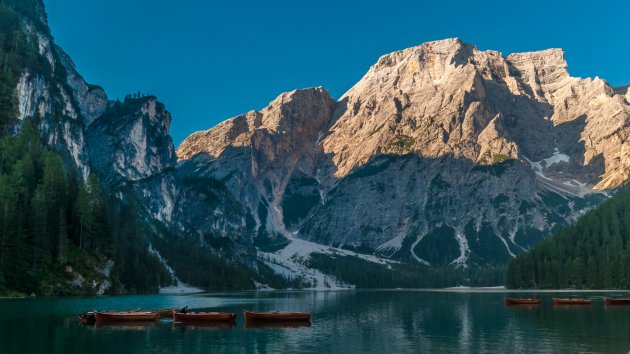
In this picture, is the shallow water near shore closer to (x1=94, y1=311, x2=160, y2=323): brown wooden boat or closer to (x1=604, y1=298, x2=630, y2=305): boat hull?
(x1=94, y1=311, x2=160, y2=323): brown wooden boat

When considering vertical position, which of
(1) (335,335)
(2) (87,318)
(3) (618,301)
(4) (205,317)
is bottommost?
(1) (335,335)

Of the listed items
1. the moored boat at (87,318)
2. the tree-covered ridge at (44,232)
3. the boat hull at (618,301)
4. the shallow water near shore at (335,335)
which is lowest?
the shallow water near shore at (335,335)

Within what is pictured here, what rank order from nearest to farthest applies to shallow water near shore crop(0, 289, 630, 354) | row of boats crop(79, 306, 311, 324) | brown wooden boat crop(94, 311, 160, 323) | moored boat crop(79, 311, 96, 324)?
shallow water near shore crop(0, 289, 630, 354), moored boat crop(79, 311, 96, 324), brown wooden boat crop(94, 311, 160, 323), row of boats crop(79, 306, 311, 324)

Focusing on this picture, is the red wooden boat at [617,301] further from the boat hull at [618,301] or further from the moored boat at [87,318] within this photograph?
the moored boat at [87,318]

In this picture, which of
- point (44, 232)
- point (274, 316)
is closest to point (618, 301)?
point (274, 316)

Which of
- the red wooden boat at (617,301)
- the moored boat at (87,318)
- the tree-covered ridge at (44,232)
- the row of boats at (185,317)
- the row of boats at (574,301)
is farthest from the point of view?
the tree-covered ridge at (44,232)

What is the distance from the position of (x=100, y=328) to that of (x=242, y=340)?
26.2 meters

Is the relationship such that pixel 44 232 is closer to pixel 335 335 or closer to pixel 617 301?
pixel 335 335

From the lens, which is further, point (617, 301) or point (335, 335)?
point (617, 301)

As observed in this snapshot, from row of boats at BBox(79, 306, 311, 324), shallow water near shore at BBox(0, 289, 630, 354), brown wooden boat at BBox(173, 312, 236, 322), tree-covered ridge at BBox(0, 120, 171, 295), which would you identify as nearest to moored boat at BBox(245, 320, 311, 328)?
row of boats at BBox(79, 306, 311, 324)

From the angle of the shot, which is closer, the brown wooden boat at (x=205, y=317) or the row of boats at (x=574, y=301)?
the brown wooden boat at (x=205, y=317)

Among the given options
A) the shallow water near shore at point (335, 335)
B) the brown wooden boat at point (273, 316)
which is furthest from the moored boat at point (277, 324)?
the shallow water near shore at point (335, 335)

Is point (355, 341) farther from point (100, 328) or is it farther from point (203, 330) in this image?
point (100, 328)

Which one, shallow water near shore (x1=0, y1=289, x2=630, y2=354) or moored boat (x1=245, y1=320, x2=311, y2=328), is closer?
shallow water near shore (x1=0, y1=289, x2=630, y2=354)
